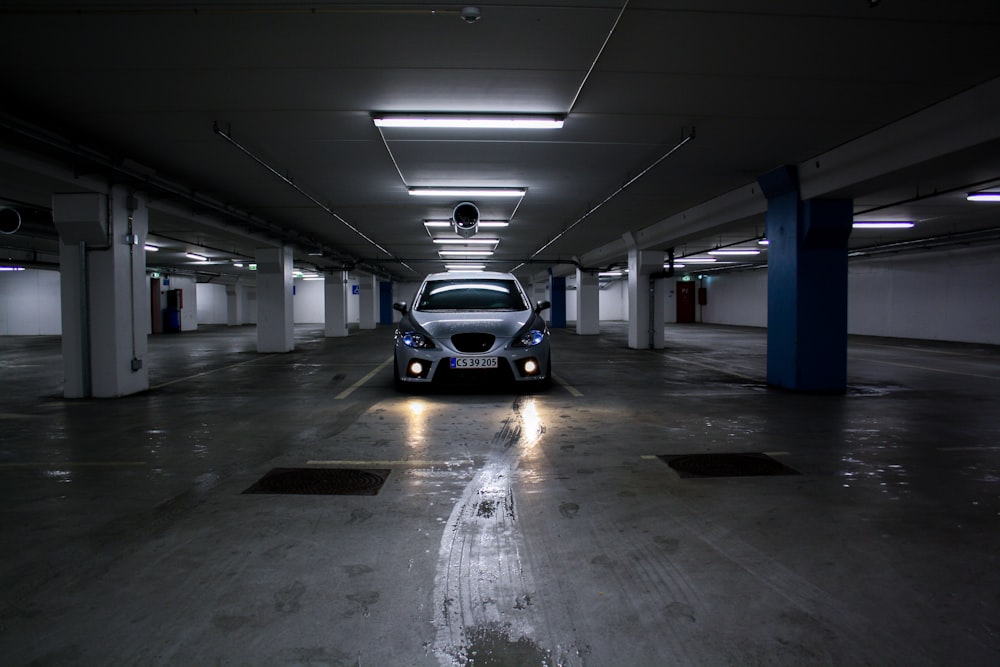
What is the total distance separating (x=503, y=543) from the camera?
3105mm

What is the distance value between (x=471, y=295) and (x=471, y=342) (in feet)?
4.74

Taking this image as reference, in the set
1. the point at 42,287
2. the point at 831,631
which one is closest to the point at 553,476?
the point at 831,631

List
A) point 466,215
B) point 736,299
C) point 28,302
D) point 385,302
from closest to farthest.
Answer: point 466,215 < point 28,302 < point 736,299 < point 385,302

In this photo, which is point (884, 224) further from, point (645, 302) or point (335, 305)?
point (335, 305)

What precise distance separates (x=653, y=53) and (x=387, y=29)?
7.38ft

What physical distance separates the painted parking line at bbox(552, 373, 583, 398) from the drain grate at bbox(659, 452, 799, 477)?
3.50 meters

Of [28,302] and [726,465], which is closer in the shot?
[726,465]

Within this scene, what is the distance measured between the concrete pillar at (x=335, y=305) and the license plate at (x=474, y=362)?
58.9ft

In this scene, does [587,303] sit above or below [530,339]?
above

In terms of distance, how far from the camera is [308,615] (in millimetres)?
2367

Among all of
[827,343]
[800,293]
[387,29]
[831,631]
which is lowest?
[831,631]

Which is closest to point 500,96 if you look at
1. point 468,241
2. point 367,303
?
point 468,241

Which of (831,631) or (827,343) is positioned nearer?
(831,631)

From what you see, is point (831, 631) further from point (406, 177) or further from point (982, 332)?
point (982, 332)
